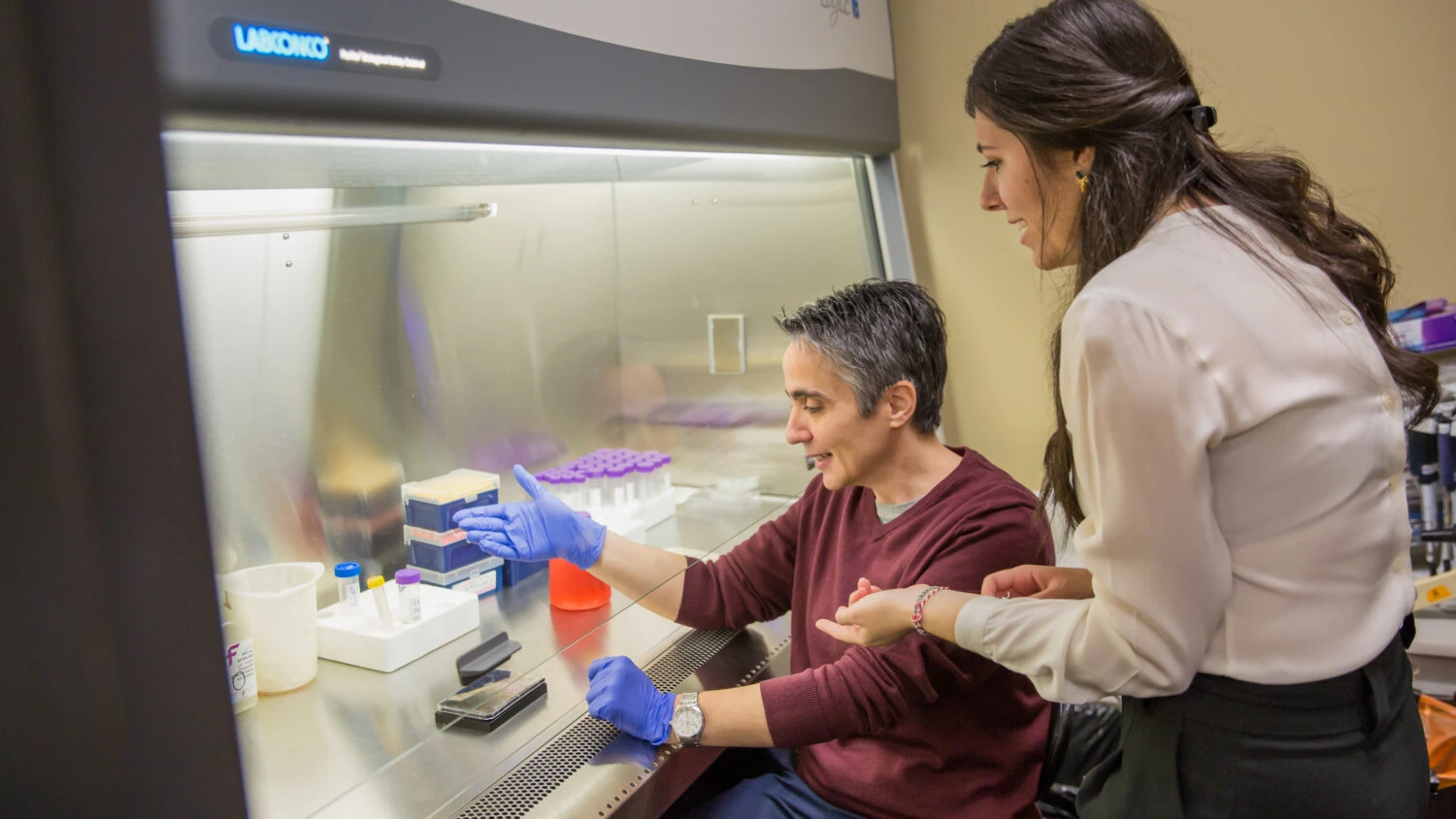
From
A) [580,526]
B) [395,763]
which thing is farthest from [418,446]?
[395,763]

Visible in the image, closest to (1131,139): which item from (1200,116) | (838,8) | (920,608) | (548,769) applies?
(1200,116)

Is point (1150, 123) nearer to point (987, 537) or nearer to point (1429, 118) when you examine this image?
point (987, 537)

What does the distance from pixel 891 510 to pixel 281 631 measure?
815mm

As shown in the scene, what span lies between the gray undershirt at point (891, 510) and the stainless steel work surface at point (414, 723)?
0.37m

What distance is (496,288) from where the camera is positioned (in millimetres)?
1759

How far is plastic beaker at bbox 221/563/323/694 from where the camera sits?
123 centimetres

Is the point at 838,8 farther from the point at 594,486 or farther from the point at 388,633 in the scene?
the point at 388,633

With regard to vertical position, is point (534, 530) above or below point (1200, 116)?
below

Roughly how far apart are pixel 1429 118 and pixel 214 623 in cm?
246

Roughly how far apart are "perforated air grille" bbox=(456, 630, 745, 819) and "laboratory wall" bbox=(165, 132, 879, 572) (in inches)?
15.1

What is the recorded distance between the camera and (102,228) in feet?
0.95

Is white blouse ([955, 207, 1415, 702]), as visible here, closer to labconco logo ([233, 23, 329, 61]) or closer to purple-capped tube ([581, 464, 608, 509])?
labconco logo ([233, 23, 329, 61])

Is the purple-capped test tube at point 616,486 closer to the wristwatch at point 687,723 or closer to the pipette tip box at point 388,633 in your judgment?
the pipette tip box at point 388,633

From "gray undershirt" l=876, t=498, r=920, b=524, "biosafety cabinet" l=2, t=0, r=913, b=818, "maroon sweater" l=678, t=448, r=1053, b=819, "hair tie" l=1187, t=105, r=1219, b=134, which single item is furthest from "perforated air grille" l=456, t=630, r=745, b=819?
"hair tie" l=1187, t=105, r=1219, b=134
